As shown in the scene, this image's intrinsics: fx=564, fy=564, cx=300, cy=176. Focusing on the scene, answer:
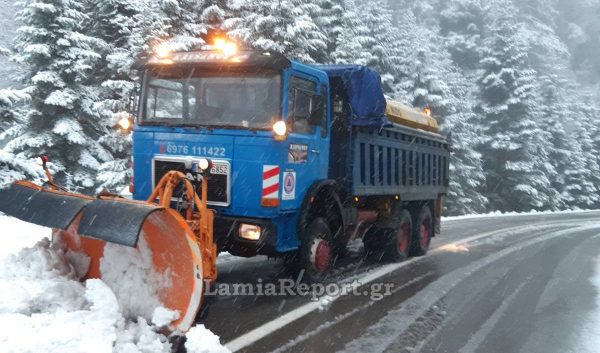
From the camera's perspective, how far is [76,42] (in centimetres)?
1694

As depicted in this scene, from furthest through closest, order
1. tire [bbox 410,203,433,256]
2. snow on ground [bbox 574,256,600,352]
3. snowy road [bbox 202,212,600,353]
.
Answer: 1. tire [bbox 410,203,433,256]
2. snow on ground [bbox 574,256,600,352]
3. snowy road [bbox 202,212,600,353]

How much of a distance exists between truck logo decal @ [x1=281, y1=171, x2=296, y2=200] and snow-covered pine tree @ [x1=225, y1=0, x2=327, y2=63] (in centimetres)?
1041

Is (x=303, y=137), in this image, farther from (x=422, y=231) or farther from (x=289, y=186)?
(x=422, y=231)

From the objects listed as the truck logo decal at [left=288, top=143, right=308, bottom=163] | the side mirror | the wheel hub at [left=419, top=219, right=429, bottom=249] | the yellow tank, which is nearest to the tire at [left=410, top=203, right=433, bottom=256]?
the wheel hub at [left=419, top=219, right=429, bottom=249]

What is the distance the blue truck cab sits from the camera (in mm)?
6164

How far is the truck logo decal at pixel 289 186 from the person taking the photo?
6.33 metres

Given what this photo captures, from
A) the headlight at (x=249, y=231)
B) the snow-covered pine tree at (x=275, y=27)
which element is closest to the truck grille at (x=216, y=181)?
the headlight at (x=249, y=231)

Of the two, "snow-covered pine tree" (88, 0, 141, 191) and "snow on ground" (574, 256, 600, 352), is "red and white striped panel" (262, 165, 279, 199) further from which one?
"snow-covered pine tree" (88, 0, 141, 191)

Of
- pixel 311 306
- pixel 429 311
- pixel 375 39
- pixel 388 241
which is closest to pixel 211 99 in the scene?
pixel 311 306

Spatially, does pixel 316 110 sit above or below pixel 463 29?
below

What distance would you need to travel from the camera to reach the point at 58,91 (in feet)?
55.4

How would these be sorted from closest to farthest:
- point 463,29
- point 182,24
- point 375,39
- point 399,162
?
point 399,162
point 182,24
point 375,39
point 463,29

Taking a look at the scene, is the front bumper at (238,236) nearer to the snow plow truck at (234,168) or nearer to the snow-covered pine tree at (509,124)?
the snow plow truck at (234,168)

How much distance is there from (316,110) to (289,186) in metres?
1.10
